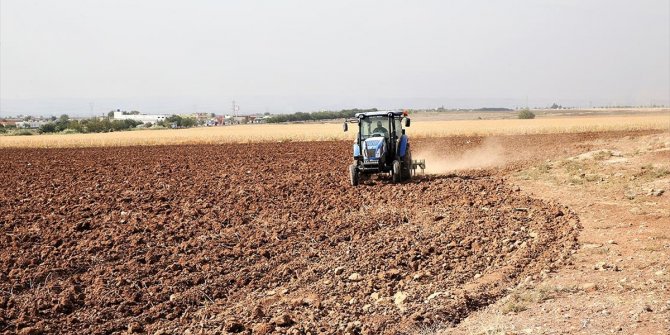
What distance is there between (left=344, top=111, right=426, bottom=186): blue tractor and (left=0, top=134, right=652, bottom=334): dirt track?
67 cm

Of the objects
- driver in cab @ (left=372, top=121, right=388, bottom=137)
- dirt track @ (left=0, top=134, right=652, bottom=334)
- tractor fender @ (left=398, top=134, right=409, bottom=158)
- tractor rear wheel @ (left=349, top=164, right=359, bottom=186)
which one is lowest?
dirt track @ (left=0, top=134, right=652, bottom=334)

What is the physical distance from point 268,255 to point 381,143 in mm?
7841

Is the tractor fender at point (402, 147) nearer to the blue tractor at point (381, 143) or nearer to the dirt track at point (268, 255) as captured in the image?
the blue tractor at point (381, 143)

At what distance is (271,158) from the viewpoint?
95.0ft

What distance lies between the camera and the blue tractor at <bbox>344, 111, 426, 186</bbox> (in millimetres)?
16689

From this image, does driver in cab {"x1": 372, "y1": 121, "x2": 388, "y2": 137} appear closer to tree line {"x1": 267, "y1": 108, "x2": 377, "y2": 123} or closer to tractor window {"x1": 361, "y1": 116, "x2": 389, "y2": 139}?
tractor window {"x1": 361, "y1": 116, "x2": 389, "y2": 139}

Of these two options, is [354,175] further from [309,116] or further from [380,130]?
[309,116]

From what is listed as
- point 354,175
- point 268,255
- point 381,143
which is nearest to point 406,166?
point 381,143

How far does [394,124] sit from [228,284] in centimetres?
1000

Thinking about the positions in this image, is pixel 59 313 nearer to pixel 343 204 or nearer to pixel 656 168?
pixel 343 204

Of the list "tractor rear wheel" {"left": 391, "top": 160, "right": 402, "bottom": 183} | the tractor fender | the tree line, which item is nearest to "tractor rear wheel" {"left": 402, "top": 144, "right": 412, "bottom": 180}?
the tractor fender

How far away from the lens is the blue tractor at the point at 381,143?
16.7 metres

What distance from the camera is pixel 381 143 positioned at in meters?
16.6

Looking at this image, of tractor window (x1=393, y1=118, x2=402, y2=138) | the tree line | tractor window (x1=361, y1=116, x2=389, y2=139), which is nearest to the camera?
tractor window (x1=361, y1=116, x2=389, y2=139)
